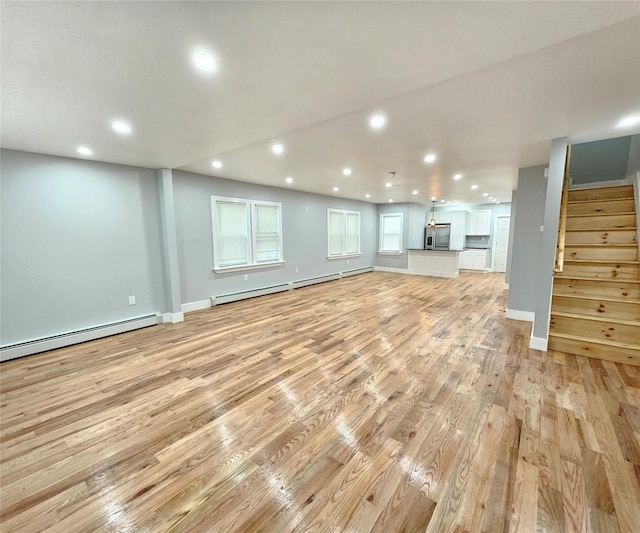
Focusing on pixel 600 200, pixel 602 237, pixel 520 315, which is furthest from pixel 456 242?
pixel 602 237

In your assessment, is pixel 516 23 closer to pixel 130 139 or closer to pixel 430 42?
pixel 430 42

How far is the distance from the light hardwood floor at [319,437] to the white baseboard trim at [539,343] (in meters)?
0.15

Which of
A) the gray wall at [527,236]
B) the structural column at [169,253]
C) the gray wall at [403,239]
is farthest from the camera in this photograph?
the gray wall at [403,239]

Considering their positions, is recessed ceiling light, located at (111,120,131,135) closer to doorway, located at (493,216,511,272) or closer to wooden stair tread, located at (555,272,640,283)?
wooden stair tread, located at (555,272,640,283)

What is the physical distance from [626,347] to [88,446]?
4.98m

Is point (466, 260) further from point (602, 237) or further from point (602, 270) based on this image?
point (602, 270)

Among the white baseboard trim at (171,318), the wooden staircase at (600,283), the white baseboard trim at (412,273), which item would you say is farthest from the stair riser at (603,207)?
the white baseboard trim at (171,318)

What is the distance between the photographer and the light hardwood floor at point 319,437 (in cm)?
Answer: 134

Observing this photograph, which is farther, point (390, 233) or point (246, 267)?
point (390, 233)

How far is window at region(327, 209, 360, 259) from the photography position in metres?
8.07

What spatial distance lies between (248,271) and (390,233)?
5.79 meters

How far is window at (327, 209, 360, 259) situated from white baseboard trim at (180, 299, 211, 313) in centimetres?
389

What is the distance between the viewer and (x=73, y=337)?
3541 mm

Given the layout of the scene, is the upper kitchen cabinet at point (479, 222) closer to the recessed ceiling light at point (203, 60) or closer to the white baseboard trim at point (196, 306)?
the white baseboard trim at point (196, 306)
